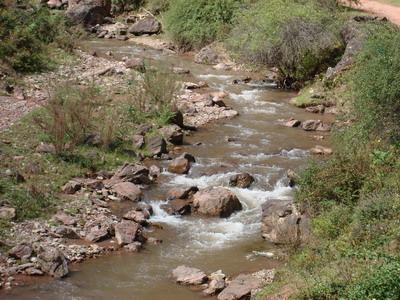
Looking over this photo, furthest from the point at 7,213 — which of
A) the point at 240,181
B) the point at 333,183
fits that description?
the point at 333,183

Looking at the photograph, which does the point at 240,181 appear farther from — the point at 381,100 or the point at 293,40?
the point at 293,40

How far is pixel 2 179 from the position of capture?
1527cm

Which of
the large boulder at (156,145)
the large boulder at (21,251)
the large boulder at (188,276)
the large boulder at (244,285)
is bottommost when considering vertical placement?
the large boulder at (156,145)

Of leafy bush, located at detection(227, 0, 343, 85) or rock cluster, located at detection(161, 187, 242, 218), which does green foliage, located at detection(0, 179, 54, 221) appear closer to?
rock cluster, located at detection(161, 187, 242, 218)

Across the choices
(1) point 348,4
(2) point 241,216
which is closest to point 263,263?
(2) point 241,216

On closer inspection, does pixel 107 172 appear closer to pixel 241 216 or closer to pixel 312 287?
pixel 241 216

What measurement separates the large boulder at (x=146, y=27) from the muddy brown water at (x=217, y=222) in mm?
12585

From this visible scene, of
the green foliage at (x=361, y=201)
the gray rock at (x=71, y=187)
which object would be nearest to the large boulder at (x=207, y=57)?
the green foliage at (x=361, y=201)

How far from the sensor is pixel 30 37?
2741cm

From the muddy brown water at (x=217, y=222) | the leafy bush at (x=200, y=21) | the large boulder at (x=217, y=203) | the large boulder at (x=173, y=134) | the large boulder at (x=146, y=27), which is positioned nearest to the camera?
the muddy brown water at (x=217, y=222)

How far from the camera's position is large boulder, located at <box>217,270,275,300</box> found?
11.6 m

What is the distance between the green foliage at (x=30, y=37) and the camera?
25.7 meters

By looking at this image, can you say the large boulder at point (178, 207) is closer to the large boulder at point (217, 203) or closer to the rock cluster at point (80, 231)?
the large boulder at point (217, 203)

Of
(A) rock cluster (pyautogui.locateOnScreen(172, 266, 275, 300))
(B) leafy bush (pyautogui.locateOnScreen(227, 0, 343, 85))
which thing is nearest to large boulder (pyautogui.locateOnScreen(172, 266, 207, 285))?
(A) rock cluster (pyautogui.locateOnScreen(172, 266, 275, 300))
